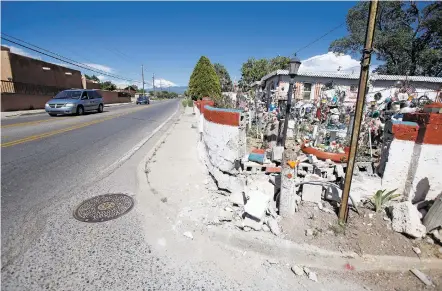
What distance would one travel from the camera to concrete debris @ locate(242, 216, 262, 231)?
9.39 ft

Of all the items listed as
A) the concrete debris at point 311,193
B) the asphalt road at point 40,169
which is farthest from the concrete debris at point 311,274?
the asphalt road at point 40,169

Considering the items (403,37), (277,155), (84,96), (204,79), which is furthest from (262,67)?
(277,155)

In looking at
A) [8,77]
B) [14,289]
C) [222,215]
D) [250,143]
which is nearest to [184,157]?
[250,143]

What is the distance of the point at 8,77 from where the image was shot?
18.4 metres

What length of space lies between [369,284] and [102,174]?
4.85 meters

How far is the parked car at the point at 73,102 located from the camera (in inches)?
526

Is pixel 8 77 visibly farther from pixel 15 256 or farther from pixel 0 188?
pixel 15 256


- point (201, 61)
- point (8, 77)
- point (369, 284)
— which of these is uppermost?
point (201, 61)

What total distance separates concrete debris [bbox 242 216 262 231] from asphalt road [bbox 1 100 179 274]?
263 cm

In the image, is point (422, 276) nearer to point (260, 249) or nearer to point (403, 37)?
point (260, 249)

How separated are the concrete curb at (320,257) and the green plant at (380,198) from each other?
2.67 ft

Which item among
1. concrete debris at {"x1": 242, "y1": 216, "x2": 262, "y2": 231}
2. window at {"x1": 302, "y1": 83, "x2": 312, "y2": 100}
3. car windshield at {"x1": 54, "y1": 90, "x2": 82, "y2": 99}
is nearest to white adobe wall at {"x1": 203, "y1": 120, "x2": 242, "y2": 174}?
concrete debris at {"x1": 242, "y1": 216, "x2": 262, "y2": 231}

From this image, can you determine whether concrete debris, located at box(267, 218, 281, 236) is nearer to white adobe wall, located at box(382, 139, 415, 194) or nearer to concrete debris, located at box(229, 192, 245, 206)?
concrete debris, located at box(229, 192, 245, 206)

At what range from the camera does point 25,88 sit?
19062mm
